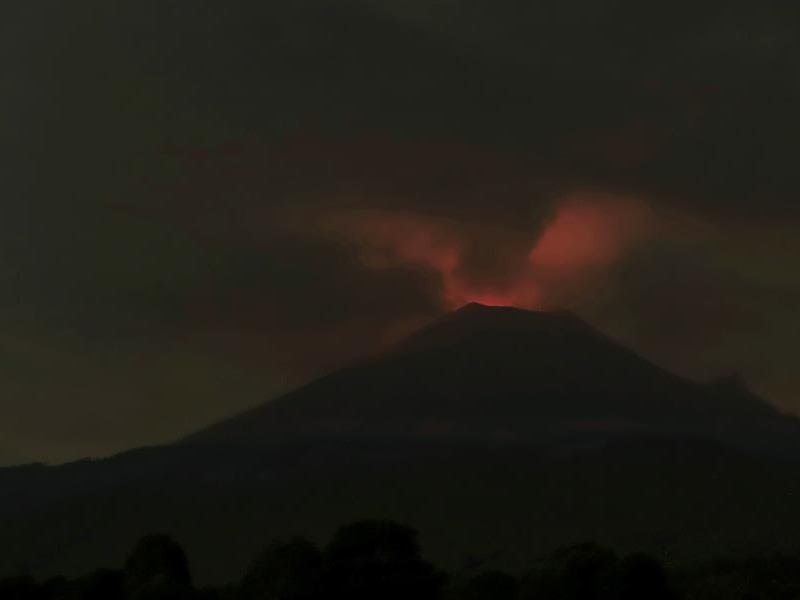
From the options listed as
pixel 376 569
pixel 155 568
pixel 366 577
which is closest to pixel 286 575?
pixel 366 577

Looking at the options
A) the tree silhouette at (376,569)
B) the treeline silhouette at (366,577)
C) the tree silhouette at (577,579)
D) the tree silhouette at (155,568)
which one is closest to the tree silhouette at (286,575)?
the treeline silhouette at (366,577)

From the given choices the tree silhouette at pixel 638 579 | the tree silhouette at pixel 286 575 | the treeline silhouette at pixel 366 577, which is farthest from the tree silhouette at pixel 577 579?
the tree silhouette at pixel 286 575

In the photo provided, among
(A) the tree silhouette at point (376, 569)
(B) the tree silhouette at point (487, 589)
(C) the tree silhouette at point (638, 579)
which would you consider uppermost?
(A) the tree silhouette at point (376, 569)

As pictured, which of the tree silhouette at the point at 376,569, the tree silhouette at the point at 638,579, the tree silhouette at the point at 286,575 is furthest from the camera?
the tree silhouette at the point at 376,569

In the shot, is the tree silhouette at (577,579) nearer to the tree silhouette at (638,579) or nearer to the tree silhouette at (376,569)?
the tree silhouette at (638,579)

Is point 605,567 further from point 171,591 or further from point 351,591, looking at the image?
point 171,591

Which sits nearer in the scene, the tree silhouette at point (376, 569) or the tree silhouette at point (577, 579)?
the tree silhouette at point (577, 579)

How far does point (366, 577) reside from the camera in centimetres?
8212

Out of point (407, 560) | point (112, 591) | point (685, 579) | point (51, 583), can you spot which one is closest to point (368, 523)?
point (407, 560)

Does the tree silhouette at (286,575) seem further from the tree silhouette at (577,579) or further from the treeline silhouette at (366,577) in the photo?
the tree silhouette at (577,579)

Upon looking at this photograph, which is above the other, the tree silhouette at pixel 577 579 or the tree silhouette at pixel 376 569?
the tree silhouette at pixel 376 569

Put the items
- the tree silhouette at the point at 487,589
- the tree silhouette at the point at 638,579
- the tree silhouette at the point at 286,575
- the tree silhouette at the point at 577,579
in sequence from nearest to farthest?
the tree silhouette at the point at 638,579 < the tree silhouette at the point at 577,579 < the tree silhouette at the point at 286,575 < the tree silhouette at the point at 487,589

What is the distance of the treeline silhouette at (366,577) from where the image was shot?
76188 mm

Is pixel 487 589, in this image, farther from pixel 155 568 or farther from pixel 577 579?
pixel 155 568
